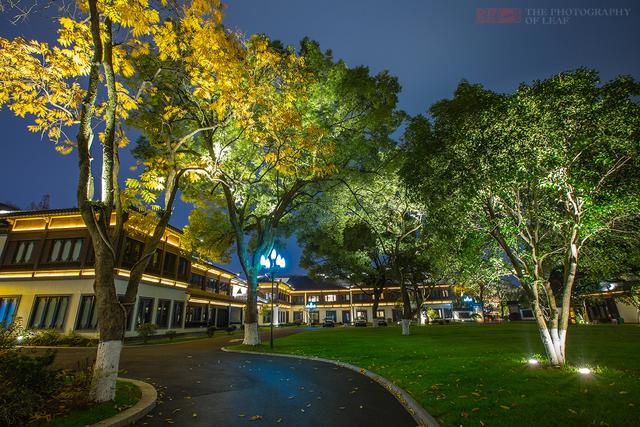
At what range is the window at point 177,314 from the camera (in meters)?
30.5

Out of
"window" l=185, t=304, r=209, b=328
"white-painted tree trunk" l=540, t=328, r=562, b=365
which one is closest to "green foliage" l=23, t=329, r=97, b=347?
"window" l=185, t=304, r=209, b=328

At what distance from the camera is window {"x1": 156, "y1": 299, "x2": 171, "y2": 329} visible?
2811cm

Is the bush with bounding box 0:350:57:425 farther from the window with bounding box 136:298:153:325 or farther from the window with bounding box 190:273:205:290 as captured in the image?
the window with bounding box 190:273:205:290

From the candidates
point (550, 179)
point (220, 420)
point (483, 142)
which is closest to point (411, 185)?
point (483, 142)

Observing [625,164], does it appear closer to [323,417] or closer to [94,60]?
[323,417]

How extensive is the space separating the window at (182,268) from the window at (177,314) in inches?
111

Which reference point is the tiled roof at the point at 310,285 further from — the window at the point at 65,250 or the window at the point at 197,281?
the window at the point at 65,250

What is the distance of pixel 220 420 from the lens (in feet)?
18.9

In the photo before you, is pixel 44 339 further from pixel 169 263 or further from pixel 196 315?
pixel 196 315

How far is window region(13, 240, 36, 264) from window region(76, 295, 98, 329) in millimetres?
6678

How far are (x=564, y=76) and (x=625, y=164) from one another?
10.5ft

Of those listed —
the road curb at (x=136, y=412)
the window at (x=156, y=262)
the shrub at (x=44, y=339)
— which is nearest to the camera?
the road curb at (x=136, y=412)

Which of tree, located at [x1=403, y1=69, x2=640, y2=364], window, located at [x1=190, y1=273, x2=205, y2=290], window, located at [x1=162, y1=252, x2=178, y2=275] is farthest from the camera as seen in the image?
window, located at [x1=190, y1=273, x2=205, y2=290]

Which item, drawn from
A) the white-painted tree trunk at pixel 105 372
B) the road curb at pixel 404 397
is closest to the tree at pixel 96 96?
the white-painted tree trunk at pixel 105 372
